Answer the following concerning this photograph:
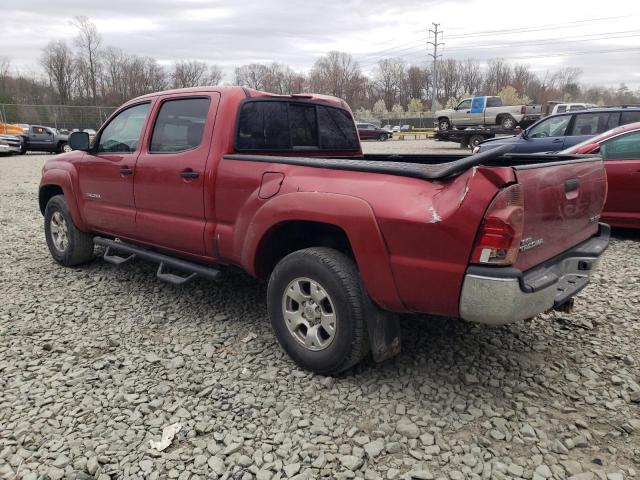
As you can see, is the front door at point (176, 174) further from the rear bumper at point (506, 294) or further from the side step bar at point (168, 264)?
the rear bumper at point (506, 294)

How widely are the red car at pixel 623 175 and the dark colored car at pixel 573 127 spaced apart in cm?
253

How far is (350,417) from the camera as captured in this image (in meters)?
2.81

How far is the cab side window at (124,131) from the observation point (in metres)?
4.55

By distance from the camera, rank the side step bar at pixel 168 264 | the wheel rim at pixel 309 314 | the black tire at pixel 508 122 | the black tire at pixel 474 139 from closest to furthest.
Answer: the wheel rim at pixel 309 314, the side step bar at pixel 168 264, the black tire at pixel 474 139, the black tire at pixel 508 122

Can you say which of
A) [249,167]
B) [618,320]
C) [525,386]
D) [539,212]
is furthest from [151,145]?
[618,320]

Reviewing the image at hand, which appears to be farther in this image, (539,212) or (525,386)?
(525,386)

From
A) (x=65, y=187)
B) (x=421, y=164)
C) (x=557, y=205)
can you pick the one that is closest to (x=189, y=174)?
(x=421, y=164)

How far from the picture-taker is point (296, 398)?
300 centimetres

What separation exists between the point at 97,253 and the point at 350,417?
4443 millimetres

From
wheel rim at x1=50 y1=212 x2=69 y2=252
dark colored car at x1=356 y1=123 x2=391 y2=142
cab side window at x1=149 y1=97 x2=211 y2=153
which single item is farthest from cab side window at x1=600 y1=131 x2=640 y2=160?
dark colored car at x1=356 y1=123 x2=391 y2=142

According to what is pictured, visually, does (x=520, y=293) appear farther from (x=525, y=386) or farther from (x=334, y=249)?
(x=334, y=249)

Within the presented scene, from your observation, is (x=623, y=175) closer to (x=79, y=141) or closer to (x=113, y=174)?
(x=113, y=174)

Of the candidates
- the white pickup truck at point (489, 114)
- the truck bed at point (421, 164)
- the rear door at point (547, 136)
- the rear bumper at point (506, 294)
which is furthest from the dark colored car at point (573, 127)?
the white pickup truck at point (489, 114)

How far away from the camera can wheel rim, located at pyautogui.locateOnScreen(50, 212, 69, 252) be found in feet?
18.2
